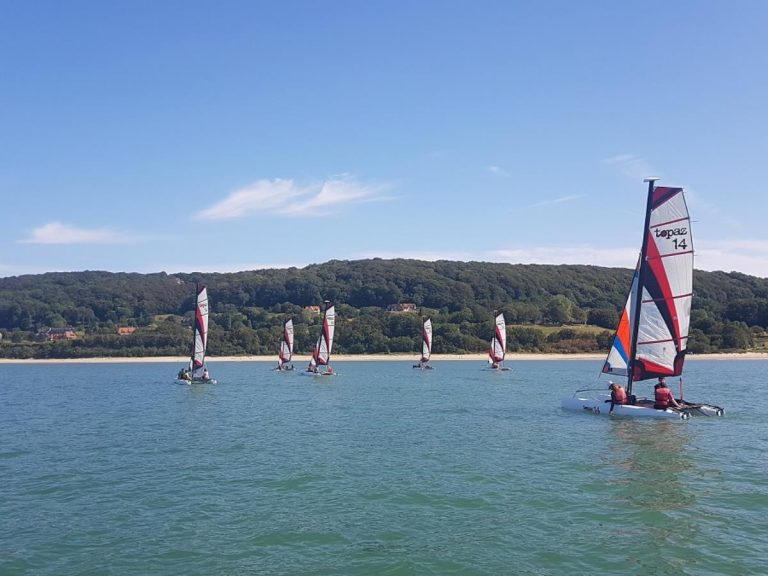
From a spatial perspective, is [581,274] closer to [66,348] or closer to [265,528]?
[66,348]

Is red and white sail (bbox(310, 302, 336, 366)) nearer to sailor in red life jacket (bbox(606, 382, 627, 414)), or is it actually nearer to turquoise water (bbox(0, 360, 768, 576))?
turquoise water (bbox(0, 360, 768, 576))

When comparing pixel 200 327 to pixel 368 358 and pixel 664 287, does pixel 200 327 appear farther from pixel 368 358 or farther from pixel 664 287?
pixel 368 358

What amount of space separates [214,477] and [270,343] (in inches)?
4118

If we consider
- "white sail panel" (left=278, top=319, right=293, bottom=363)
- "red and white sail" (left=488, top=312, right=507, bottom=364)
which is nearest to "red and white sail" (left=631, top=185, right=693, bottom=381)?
"red and white sail" (left=488, top=312, right=507, bottom=364)

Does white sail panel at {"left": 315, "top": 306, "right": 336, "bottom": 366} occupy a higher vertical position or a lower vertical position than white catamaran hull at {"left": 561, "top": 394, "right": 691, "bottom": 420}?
higher

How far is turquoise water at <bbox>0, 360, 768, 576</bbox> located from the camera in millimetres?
13828

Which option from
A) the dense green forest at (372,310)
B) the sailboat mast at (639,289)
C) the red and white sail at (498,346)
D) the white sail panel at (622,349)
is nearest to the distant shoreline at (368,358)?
the dense green forest at (372,310)

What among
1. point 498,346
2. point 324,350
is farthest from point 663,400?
point 498,346

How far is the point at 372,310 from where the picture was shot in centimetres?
15075

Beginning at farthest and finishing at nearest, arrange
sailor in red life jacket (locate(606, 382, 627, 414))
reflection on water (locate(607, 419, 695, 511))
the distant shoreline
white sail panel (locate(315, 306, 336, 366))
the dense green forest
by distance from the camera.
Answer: the dense green forest < the distant shoreline < white sail panel (locate(315, 306, 336, 366)) < sailor in red life jacket (locate(606, 382, 627, 414)) < reflection on water (locate(607, 419, 695, 511))

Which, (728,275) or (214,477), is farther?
(728,275)

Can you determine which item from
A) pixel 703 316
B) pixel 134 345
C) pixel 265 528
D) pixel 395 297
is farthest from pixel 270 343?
pixel 265 528

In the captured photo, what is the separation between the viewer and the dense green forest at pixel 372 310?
12125 centimetres

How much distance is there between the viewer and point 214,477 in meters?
21.1
